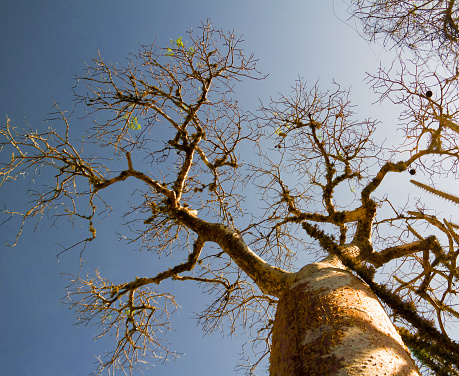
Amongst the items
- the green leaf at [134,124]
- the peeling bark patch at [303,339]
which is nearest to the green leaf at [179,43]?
the green leaf at [134,124]

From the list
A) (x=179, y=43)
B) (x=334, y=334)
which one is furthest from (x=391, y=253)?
(x=179, y=43)

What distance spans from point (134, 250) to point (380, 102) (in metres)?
4.04

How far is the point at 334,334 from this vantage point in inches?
74.4

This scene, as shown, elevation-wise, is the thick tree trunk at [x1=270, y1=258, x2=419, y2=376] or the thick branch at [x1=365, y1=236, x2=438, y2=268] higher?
the thick branch at [x1=365, y1=236, x2=438, y2=268]

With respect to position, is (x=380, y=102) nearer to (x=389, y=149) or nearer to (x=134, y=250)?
(x=389, y=149)

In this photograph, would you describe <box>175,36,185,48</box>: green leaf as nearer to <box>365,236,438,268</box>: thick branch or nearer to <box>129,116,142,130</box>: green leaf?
<box>129,116,142,130</box>: green leaf

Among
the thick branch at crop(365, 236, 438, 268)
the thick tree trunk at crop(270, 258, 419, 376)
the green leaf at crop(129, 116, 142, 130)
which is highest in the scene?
the green leaf at crop(129, 116, 142, 130)

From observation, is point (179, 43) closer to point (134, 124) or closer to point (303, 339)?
point (134, 124)

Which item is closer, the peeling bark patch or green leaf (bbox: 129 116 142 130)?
the peeling bark patch

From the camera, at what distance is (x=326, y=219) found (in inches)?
163

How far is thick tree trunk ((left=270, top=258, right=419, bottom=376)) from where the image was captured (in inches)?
67.0

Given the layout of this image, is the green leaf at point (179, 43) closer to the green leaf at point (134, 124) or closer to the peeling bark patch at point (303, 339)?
the green leaf at point (134, 124)

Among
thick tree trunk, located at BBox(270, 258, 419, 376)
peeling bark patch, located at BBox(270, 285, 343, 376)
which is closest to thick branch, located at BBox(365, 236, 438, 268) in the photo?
thick tree trunk, located at BBox(270, 258, 419, 376)

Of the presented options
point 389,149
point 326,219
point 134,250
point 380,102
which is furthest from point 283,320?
point 134,250
